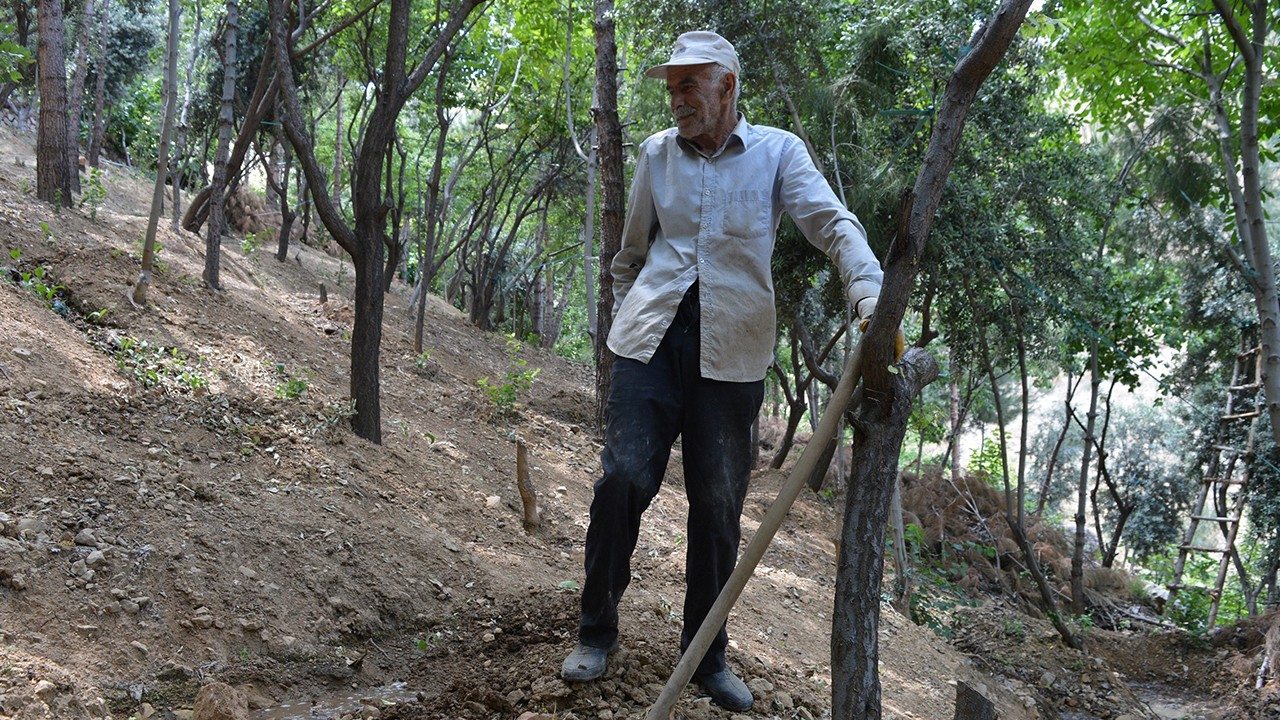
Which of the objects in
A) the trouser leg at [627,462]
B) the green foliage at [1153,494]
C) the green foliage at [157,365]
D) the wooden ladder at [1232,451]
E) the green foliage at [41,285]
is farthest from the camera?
the green foliage at [1153,494]

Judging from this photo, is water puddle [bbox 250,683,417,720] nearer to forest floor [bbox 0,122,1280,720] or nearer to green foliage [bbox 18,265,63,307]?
forest floor [bbox 0,122,1280,720]

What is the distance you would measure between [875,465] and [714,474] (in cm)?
54

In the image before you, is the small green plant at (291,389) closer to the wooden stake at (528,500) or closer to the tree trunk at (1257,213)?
the wooden stake at (528,500)

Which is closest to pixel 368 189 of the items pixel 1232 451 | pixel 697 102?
pixel 697 102

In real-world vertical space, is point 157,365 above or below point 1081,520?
above

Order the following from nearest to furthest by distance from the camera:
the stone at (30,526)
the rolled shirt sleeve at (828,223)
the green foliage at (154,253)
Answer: the rolled shirt sleeve at (828,223) → the stone at (30,526) → the green foliage at (154,253)

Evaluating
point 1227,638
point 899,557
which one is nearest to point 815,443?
point 899,557

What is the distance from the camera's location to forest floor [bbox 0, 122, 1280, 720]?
10.2ft

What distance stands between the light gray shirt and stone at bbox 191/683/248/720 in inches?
61.3

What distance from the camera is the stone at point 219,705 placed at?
2.70 meters

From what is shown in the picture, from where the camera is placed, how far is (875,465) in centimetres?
255

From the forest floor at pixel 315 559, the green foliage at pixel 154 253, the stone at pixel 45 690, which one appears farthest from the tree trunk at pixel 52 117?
the stone at pixel 45 690

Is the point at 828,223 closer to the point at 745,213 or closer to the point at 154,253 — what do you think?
the point at 745,213

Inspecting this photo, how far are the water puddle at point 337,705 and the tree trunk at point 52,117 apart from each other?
22.6ft
